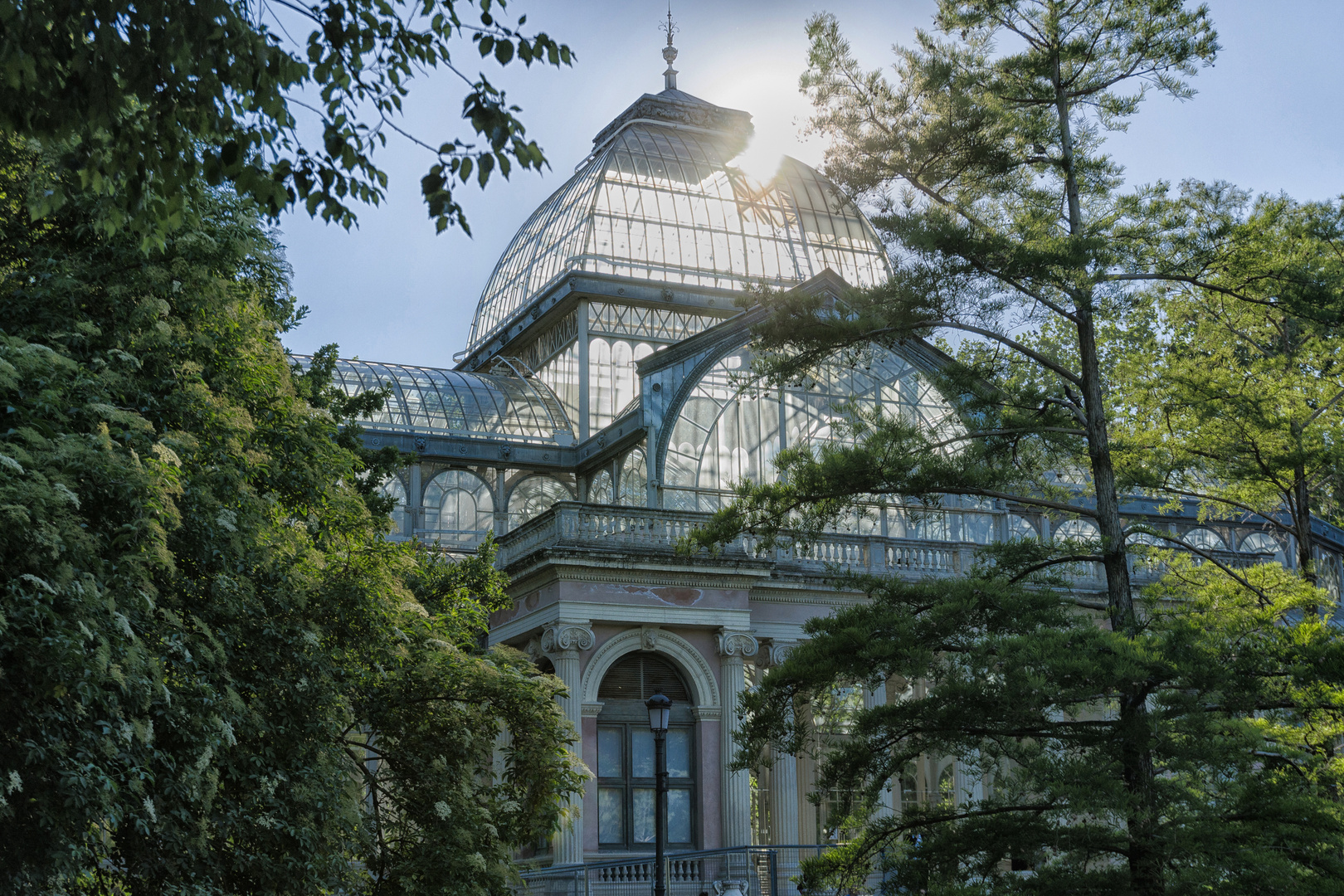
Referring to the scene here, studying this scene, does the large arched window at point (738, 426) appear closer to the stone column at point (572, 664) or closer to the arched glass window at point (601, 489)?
the arched glass window at point (601, 489)

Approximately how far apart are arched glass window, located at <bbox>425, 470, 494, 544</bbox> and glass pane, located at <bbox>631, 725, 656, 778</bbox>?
19.7ft

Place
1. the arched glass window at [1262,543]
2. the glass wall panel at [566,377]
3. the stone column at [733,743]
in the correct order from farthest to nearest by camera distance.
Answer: the arched glass window at [1262,543], the glass wall panel at [566,377], the stone column at [733,743]

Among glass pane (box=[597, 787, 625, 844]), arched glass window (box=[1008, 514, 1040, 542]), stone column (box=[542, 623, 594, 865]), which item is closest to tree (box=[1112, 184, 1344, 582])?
arched glass window (box=[1008, 514, 1040, 542])

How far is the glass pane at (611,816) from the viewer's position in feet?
75.0

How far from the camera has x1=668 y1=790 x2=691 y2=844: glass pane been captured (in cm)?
2311

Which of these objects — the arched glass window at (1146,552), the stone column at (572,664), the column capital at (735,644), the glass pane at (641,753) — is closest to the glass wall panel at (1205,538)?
the arched glass window at (1146,552)

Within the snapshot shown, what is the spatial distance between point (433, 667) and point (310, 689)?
2417 millimetres

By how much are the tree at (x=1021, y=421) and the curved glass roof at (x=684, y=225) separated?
1445 cm

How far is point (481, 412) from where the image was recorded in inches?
1163

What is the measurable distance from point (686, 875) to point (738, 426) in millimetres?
8170

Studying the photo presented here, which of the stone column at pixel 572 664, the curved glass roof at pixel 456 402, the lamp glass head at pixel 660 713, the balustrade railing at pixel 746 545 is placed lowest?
the lamp glass head at pixel 660 713

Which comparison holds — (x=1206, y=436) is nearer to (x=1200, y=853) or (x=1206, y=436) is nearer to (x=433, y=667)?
(x=1200, y=853)

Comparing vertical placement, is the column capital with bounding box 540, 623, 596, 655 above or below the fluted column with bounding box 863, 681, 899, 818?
above

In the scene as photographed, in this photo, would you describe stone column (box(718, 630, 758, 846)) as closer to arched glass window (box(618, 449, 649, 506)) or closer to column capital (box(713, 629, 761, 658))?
column capital (box(713, 629, 761, 658))
